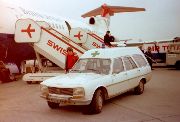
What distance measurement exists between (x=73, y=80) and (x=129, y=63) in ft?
9.68

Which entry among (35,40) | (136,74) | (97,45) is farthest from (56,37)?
(97,45)

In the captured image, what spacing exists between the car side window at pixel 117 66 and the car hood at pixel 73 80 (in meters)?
0.82

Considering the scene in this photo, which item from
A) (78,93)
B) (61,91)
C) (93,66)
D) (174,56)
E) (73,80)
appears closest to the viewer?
(78,93)

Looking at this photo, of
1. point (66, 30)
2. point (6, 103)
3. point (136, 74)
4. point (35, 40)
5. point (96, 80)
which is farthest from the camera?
point (66, 30)

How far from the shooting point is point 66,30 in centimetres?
2220

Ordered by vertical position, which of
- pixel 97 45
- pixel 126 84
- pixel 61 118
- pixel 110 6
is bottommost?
pixel 61 118

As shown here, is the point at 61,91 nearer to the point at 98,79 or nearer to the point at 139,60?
the point at 98,79

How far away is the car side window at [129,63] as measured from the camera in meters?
9.96

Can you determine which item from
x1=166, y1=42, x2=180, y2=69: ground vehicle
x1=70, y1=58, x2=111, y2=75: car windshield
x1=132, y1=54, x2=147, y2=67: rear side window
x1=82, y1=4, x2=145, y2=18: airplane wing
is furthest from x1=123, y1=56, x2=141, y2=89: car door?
x1=82, y1=4, x2=145, y2=18: airplane wing

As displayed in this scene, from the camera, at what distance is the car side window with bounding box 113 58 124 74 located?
912cm

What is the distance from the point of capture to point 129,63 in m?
10.2

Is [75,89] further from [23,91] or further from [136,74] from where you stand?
[23,91]

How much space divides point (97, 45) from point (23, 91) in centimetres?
1144

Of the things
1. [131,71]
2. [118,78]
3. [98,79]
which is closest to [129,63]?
[131,71]
